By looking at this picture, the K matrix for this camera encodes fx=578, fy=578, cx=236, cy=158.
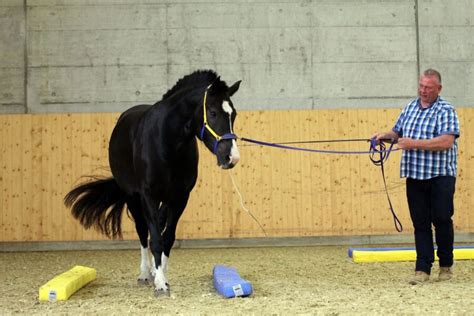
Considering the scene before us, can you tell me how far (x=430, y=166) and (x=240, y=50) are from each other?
489 cm

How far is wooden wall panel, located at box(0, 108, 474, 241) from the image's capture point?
873 centimetres

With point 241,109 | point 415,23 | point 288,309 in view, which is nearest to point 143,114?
point 288,309

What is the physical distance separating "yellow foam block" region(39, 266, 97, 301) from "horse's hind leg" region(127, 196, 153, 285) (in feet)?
1.61

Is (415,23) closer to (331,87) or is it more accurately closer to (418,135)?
(331,87)

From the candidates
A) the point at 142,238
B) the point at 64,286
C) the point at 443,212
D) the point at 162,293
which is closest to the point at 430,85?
the point at 443,212

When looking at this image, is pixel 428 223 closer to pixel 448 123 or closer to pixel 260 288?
pixel 448 123

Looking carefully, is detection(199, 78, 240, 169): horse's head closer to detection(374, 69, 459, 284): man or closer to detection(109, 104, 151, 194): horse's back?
detection(109, 104, 151, 194): horse's back

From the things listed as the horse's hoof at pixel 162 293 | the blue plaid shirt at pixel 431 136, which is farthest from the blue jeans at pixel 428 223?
the horse's hoof at pixel 162 293

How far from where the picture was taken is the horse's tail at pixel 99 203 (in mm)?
5820

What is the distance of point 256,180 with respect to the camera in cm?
887

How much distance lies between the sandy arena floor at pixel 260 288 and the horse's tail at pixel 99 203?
1.88 ft

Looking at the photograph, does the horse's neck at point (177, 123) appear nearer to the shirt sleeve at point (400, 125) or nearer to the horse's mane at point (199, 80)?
the horse's mane at point (199, 80)

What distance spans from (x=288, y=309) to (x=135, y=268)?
3.14 metres

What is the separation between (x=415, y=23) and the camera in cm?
913
